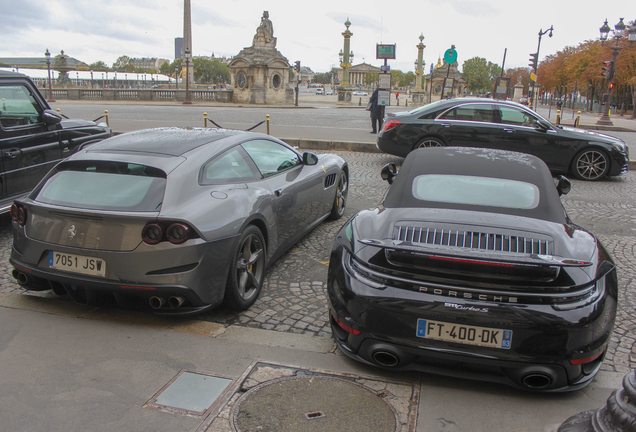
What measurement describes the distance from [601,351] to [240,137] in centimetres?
335

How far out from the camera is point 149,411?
2.69 meters

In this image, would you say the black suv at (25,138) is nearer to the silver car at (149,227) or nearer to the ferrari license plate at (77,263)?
the silver car at (149,227)

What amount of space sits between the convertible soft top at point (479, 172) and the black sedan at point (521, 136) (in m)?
6.72

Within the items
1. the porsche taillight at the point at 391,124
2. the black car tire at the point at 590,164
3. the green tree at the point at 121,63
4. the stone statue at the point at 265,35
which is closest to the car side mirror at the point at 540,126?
the black car tire at the point at 590,164

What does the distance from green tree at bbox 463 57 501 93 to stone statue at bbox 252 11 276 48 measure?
10198cm

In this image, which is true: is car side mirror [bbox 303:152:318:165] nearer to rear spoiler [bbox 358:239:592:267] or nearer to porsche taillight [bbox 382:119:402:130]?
rear spoiler [bbox 358:239:592:267]

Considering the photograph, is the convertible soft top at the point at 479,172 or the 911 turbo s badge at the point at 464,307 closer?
the 911 turbo s badge at the point at 464,307

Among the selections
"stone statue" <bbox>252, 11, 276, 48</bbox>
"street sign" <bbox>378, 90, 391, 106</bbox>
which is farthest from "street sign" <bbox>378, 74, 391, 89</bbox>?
"stone statue" <bbox>252, 11, 276, 48</bbox>

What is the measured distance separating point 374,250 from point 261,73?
45.4 m

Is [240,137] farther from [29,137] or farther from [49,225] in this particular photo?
[29,137]

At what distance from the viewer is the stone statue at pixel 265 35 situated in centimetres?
4822

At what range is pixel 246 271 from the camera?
4.06 m

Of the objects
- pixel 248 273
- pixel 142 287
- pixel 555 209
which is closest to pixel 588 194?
pixel 555 209

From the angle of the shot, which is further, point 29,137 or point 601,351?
point 29,137
